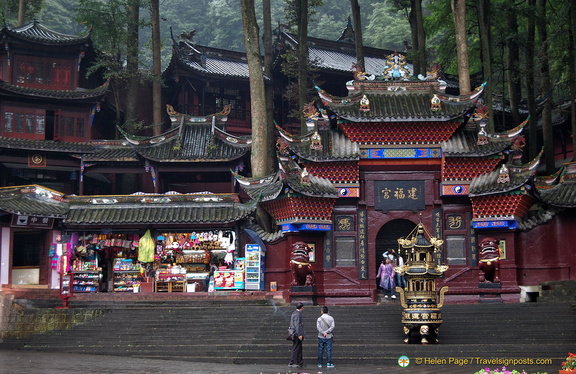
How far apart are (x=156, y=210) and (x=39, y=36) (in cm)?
1334

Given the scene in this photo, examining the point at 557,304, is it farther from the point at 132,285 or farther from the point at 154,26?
the point at 154,26

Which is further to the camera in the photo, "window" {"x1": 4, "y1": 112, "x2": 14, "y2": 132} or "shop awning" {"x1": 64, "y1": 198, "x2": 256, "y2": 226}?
"window" {"x1": 4, "y1": 112, "x2": 14, "y2": 132}

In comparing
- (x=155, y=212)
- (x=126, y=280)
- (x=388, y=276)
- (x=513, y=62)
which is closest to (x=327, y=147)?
(x=388, y=276)

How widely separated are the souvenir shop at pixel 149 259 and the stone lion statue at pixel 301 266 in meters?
4.75

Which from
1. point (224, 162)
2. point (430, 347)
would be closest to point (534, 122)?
point (224, 162)

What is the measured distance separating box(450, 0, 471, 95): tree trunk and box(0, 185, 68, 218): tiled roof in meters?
15.5

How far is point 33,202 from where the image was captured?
88.2 ft

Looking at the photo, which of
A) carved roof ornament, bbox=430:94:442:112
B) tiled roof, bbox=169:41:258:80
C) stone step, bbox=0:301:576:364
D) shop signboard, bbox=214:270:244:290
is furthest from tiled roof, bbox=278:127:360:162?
tiled roof, bbox=169:41:258:80

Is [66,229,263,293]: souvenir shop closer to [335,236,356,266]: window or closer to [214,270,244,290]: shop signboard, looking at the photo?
[214,270,244,290]: shop signboard

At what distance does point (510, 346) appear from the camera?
17.4 metres

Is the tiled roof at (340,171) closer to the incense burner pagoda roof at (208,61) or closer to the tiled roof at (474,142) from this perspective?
the tiled roof at (474,142)

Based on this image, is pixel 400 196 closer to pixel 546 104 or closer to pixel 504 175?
pixel 504 175

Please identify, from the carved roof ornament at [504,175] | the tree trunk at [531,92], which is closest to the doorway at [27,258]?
the carved roof ornament at [504,175]

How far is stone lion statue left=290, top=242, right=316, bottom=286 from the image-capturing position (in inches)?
877
